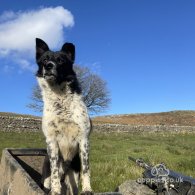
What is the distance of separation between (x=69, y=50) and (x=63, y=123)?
1.04 metres

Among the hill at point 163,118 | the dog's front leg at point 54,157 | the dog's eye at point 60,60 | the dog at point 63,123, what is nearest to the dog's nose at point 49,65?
the dog at point 63,123

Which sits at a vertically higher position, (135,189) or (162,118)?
(162,118)

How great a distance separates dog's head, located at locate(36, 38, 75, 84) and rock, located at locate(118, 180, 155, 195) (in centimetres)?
227

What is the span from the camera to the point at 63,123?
596 centimetres

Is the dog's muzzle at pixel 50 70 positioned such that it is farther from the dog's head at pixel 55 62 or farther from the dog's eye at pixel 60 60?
the dog's eye at pixel 60 60

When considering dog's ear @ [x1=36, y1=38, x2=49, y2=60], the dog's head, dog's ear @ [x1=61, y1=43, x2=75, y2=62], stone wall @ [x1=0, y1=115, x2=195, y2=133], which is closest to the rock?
the dog's head

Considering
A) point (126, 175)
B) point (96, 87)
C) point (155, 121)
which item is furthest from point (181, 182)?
point (96, 87)

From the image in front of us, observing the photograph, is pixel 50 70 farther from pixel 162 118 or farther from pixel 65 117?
pixel 162 118

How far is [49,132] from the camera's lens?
6.01 m

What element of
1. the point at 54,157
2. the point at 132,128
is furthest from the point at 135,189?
the point at 132,128

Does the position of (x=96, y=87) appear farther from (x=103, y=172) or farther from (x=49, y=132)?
(x=49, y=132)

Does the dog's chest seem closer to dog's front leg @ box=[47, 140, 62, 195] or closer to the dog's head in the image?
dog's front leg @ box=[47, 140, 62, 195]

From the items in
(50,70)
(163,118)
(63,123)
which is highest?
(163,118)

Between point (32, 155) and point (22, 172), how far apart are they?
2492 millimetres
